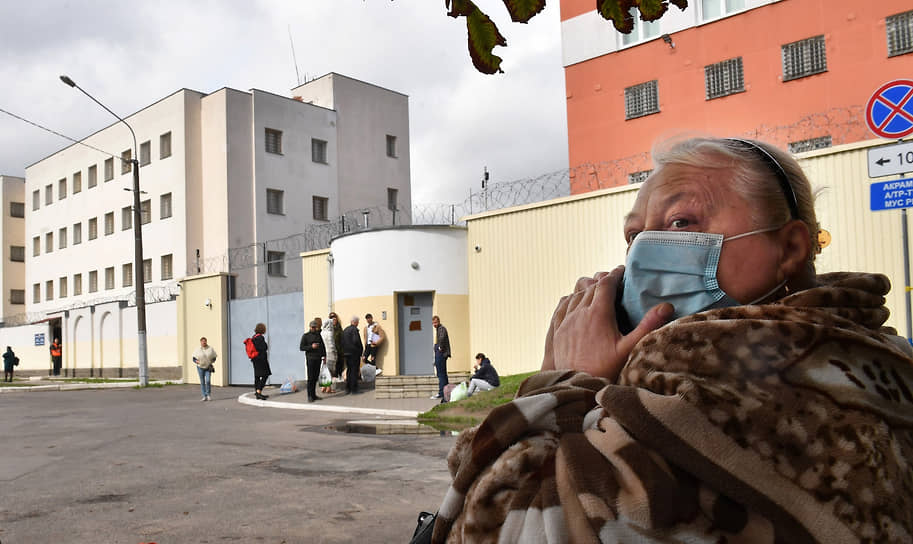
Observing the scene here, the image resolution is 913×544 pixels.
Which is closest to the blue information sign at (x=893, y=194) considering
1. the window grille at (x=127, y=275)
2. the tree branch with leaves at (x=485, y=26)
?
the tree branch with leaves at (x=485, y=26)

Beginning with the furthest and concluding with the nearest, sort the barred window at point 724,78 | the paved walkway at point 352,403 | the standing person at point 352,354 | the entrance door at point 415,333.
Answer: the entrance door at point 415,333, the barred window at point 724,78, the standing person at point 352,354, the paved walkway at point 352,403

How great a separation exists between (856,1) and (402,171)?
26.5m

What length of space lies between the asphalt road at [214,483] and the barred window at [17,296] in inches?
1774

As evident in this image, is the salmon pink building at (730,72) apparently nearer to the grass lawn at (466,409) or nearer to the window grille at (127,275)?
the grass lawn at (466,409)

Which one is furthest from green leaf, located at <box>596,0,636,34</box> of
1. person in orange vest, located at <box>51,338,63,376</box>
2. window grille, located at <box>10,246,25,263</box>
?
window grille, located at <box>10,246,25,263</box>

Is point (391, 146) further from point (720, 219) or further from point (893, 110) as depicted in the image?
point (720, 219)

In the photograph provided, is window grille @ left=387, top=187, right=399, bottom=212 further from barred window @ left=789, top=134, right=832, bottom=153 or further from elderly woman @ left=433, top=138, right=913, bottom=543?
elderly woman @ left=433, top=138, right=913, bottom=543

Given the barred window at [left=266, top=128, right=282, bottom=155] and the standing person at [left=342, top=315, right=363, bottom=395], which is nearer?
the standing person at [left=342, top=315, right=363, bottom=395]

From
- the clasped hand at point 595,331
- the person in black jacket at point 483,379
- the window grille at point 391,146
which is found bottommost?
the person in black jacket at point 483,379

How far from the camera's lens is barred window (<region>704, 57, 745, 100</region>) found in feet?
68.2

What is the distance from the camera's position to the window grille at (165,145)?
37.4 metres

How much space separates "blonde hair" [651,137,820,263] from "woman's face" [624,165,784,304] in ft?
0.05

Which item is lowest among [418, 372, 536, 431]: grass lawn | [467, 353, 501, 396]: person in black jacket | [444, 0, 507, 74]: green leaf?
[418, 372, 536, 431]: grass lawn

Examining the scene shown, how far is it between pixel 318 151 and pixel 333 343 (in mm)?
19983
